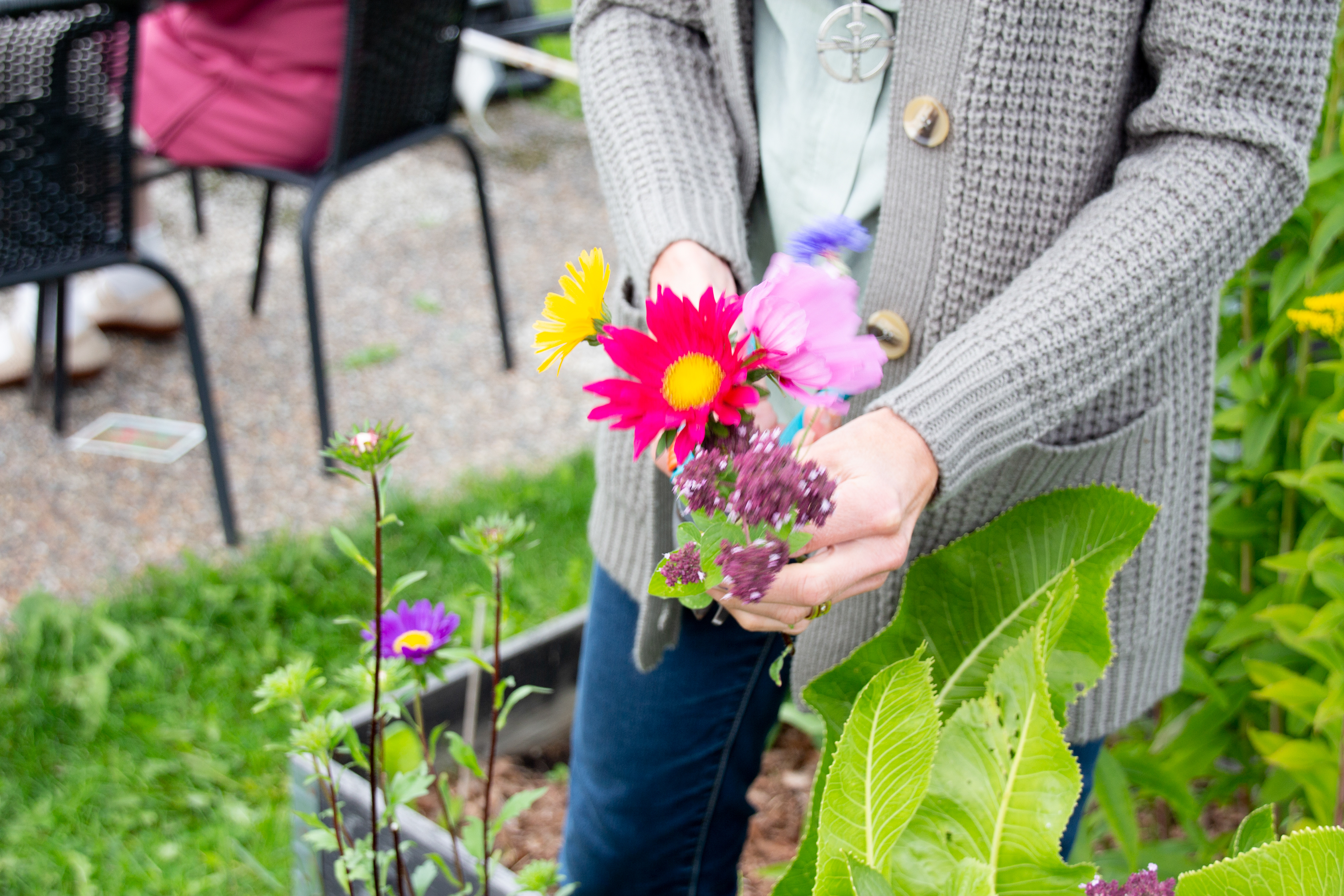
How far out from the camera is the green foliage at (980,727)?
2.01 ft

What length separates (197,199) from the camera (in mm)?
4016

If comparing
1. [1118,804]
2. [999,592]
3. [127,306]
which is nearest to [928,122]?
[999,592]

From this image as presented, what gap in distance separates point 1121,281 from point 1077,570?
0.22m

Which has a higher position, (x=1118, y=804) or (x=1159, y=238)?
(x=1159, y=238)

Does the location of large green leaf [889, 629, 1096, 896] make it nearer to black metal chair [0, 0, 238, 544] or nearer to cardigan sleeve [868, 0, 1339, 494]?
cardigan sleeve [868, 0, 1339, 494]

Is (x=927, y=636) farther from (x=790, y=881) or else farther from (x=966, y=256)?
(x=966, y=256)

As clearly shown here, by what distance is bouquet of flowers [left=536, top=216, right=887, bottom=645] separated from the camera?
57cm

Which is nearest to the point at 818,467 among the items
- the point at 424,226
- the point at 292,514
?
the point at 292,514

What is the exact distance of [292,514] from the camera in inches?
113

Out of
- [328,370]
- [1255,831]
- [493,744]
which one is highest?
[1255,831]

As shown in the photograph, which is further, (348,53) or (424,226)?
(424,226)

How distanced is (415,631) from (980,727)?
1.42ft

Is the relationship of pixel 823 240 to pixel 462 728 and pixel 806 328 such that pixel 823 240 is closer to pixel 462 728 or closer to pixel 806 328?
pixel 806 328

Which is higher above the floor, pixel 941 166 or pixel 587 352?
pixel 941 166
